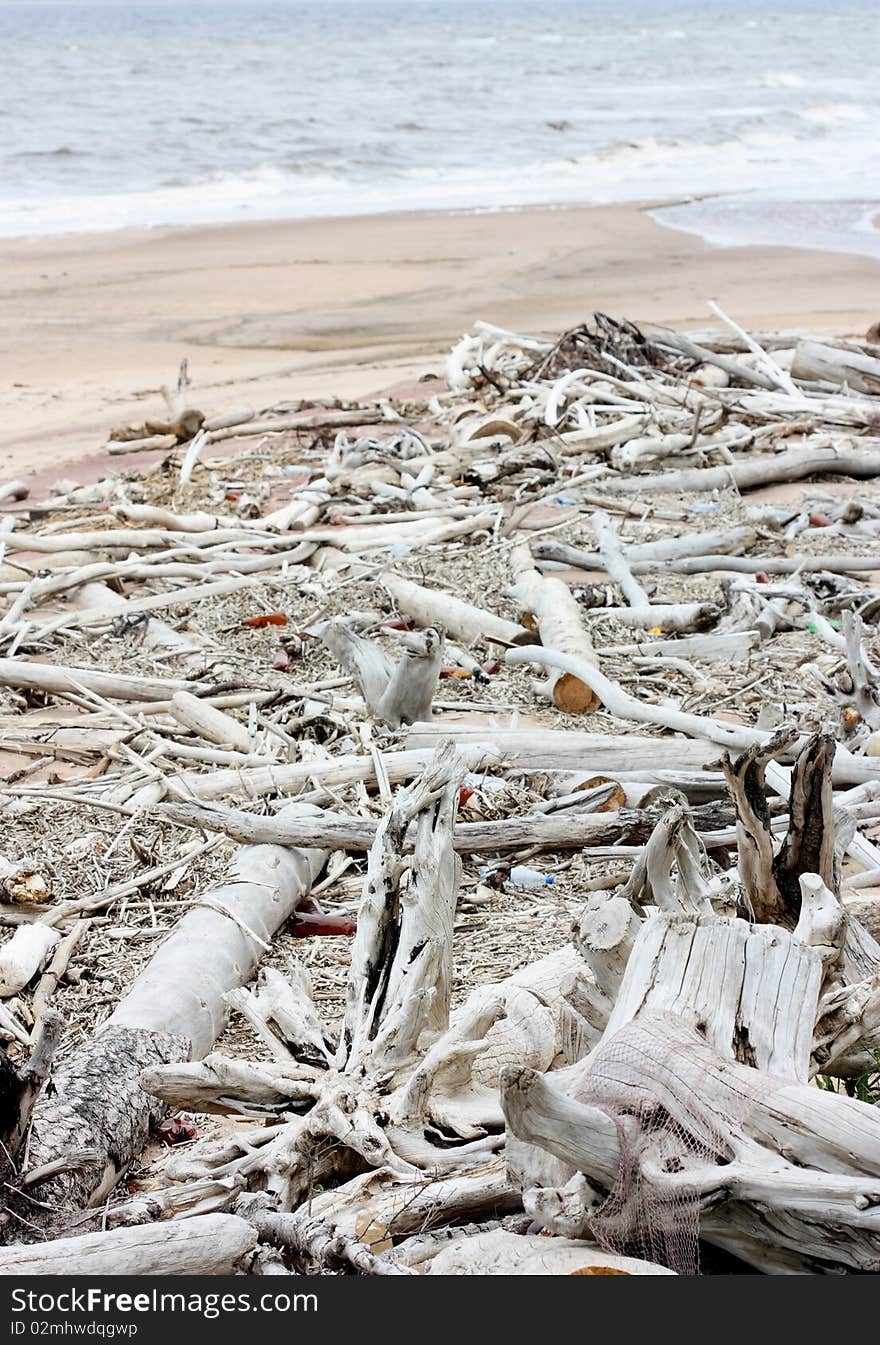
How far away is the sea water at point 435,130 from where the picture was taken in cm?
2436

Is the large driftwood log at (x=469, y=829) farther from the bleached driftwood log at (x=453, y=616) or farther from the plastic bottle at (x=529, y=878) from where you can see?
the bleached driftwood log at (x=453, y=616)

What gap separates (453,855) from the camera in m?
3.05

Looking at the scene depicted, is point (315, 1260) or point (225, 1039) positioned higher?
point (315, 1260)

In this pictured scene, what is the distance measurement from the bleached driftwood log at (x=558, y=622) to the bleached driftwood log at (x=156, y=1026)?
4.58 feet

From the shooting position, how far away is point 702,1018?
7.41 ft

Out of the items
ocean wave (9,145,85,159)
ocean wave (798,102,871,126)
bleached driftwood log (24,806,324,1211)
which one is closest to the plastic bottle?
bleached driftwood log (24,806,324,1211)

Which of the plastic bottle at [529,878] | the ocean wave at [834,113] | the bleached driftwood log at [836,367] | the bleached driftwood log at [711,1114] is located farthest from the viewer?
the ocean wave at [834,113]

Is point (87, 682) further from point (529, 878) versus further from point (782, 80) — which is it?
point (782, 80)

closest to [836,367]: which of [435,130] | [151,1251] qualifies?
[151,1251]

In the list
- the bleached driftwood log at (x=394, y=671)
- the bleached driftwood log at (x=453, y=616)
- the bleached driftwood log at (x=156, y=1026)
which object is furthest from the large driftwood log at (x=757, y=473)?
the bleached driftwood log at (x=156, y=1026)

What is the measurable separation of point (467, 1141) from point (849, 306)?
563 inches

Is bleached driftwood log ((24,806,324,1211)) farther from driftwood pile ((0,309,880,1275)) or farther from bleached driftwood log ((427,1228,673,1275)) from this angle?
bleached driftwood log ((427,1228,673,1275))

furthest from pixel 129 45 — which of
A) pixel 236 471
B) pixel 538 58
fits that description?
pixel 236 471

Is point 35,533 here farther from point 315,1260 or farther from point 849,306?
point 849,306
